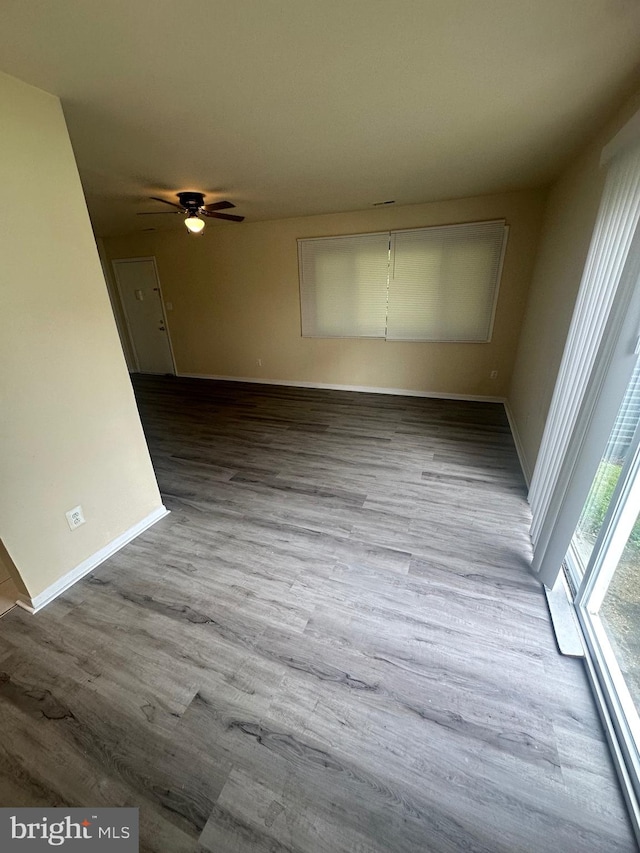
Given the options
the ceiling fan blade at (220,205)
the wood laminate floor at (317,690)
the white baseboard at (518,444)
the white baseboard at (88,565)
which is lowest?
the wood laminate floor at (317,690)

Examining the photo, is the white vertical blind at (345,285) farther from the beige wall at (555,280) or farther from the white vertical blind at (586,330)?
the white vertical blind at (586,330)

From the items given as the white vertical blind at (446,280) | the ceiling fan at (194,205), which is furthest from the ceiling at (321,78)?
→ the white vertical blind at (446,280)

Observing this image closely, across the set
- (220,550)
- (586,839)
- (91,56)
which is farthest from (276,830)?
(91,56)

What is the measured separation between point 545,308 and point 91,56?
325 cm

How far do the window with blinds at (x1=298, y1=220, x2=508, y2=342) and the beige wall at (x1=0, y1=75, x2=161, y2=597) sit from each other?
3.28 m

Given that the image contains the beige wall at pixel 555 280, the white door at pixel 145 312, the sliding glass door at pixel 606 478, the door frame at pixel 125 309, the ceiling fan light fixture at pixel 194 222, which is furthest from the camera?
the white door at pixel 145 312

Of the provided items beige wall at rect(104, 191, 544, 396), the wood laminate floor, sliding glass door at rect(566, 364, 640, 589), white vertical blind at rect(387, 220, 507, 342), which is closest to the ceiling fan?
beige wall at rect(104, 191, 544, 396)

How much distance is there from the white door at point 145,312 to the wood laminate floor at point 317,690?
4473 mm

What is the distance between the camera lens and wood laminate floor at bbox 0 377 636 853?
98cm

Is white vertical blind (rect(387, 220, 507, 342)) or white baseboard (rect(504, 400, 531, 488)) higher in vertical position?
white vertical blind (rect(387, 220, 507, 342))

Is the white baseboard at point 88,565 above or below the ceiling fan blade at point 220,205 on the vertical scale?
below

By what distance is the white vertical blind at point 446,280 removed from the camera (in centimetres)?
378

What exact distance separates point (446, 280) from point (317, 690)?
427cm

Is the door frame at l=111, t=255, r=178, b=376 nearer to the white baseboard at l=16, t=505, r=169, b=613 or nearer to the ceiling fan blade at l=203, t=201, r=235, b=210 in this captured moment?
the ceiling fan blade at l=203, t=201, r=235, b=210
